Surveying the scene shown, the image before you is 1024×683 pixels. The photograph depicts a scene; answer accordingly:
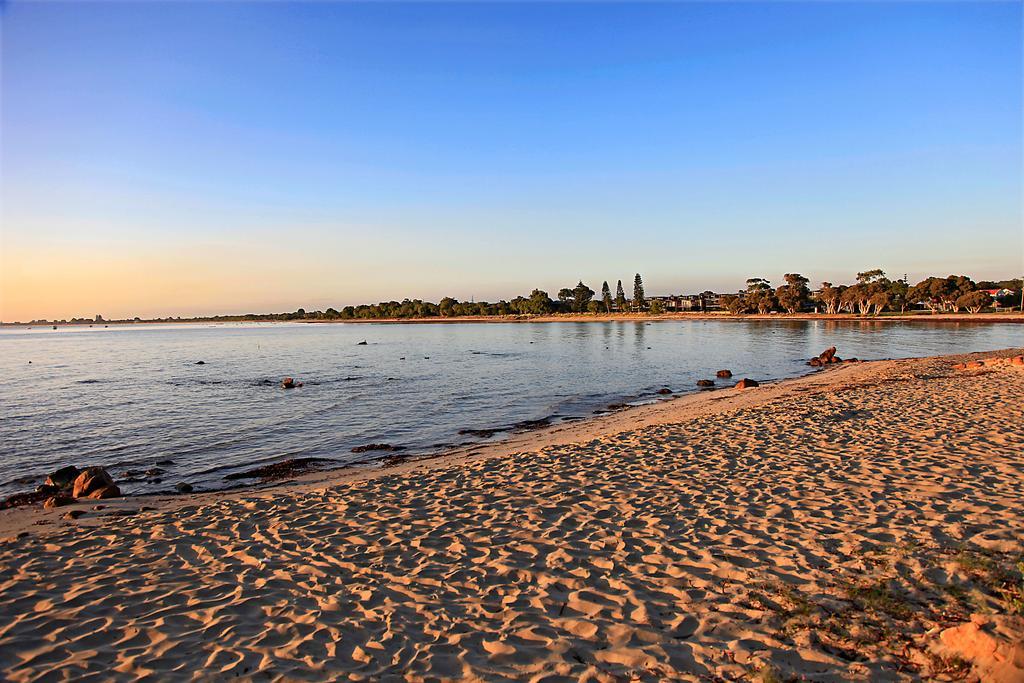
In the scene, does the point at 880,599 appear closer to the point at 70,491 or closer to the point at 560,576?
the point at 560,576

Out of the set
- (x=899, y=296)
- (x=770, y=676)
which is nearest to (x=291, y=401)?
(x=770, y=676)

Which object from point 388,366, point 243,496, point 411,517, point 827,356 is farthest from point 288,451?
point 827,356

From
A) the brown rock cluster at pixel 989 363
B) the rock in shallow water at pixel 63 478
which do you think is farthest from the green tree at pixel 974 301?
the rock in shallow water at pixel 63 478

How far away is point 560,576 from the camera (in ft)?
21.7

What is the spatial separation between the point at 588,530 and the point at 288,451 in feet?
42.4

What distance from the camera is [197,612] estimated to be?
239 inches

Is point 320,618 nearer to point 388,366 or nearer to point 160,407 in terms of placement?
point 160,407

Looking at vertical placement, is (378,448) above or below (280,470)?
below

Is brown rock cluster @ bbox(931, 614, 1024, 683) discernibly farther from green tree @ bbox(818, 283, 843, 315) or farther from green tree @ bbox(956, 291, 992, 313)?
green tree @ bbox(818, 283, 843, 315)

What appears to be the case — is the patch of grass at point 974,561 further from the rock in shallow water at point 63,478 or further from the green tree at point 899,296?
the green tree at point 899,296

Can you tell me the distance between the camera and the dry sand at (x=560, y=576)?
196 inches

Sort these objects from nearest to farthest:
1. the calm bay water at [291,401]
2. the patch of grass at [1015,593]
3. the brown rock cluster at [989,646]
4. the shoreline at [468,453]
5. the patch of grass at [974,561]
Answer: the brown rock cluster at [989,646] → the patch of grass at [1015,593] → the patch of grass at [974,561] → the shoreline at [468,453] → the calm bay water at [291,401]

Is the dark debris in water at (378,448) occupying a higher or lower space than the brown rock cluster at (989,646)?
lower

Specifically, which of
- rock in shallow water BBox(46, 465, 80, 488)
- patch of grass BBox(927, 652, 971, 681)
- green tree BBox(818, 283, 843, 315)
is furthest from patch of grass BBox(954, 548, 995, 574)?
green tree BBox(818, 283, 843, 315)
